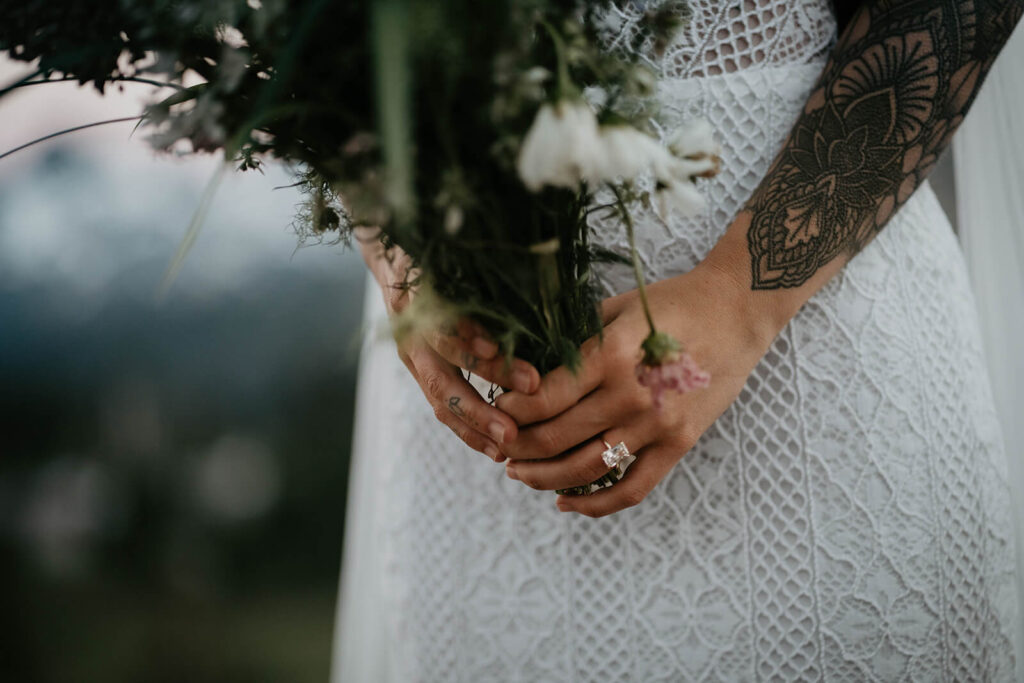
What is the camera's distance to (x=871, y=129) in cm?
76

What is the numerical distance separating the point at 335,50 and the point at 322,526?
9.61 feet

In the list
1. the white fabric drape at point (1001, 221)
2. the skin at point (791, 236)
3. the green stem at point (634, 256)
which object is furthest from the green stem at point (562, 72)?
the white fabric drape at point (1001, 221)

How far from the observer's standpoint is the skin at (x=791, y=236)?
27.6 inches

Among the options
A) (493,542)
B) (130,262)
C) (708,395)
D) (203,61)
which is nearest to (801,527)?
(708,395)

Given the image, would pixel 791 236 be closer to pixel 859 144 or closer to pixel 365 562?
pixel 859 144

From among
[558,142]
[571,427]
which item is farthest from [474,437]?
[558,142]

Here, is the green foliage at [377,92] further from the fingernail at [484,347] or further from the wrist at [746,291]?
the wrist at [746,291]

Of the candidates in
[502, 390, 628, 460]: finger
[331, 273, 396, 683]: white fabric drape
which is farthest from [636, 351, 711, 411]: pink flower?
[331, 273, 396, 683]: white fabric drape

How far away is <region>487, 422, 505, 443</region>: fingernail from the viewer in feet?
2.24

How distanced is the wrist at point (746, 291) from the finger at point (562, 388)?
19 cm

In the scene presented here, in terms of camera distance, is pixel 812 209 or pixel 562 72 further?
pixel 812 209

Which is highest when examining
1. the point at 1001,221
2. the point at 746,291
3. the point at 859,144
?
the point at 1001,221

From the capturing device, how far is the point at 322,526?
3035 millimetres

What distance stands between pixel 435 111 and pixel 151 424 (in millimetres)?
2881
